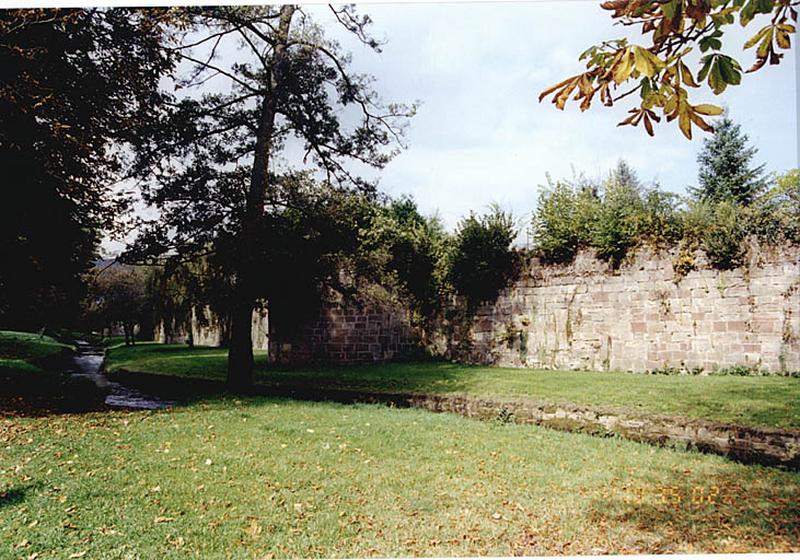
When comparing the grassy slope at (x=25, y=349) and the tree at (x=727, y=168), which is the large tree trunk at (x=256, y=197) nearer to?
the grassy slope at (x=25, y=349)

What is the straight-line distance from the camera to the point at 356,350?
7246mm

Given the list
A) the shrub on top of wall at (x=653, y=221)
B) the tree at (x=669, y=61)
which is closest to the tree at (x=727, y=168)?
the shrub on top of wall at (x=653, y=221)

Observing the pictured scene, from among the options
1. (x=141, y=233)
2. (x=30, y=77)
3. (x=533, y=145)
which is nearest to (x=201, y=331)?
(x=141, y=233)

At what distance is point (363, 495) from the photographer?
9.06ft

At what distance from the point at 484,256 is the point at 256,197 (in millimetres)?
3072

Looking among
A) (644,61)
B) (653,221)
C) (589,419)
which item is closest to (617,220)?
(653,221)

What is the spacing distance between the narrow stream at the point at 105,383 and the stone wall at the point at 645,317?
367 cm

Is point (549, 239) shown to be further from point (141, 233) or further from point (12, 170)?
point (12, 170)

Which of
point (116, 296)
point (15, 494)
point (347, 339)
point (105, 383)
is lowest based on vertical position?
point (15, 494)

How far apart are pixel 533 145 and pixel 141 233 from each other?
3.45 m

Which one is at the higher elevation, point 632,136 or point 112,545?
point 632,136

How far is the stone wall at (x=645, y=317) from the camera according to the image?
16.8 ft

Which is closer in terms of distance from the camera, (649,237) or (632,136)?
(632,136)

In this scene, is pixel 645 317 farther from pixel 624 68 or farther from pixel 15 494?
pixel 15 494
